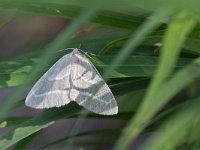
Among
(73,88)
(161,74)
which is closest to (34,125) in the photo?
(73,88)

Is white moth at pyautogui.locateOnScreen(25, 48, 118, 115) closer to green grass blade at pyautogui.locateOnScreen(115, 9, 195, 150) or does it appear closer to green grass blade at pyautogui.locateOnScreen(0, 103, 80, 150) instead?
green grass blade at pyautogui.locateOnScreen(0, 103, 80, 150)

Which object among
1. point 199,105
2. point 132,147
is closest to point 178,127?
point 199,105

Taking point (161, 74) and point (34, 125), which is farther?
point (34, 125)

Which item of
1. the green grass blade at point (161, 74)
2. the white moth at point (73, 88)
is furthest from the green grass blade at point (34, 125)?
the green grass blade at point (161, 74)

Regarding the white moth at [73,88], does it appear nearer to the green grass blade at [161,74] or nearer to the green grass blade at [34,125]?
the green grass blade at [34,125]

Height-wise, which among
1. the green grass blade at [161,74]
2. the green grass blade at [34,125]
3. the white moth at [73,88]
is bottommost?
the green grass blade at [34,125]

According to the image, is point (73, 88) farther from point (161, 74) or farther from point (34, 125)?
point (161, 74)
